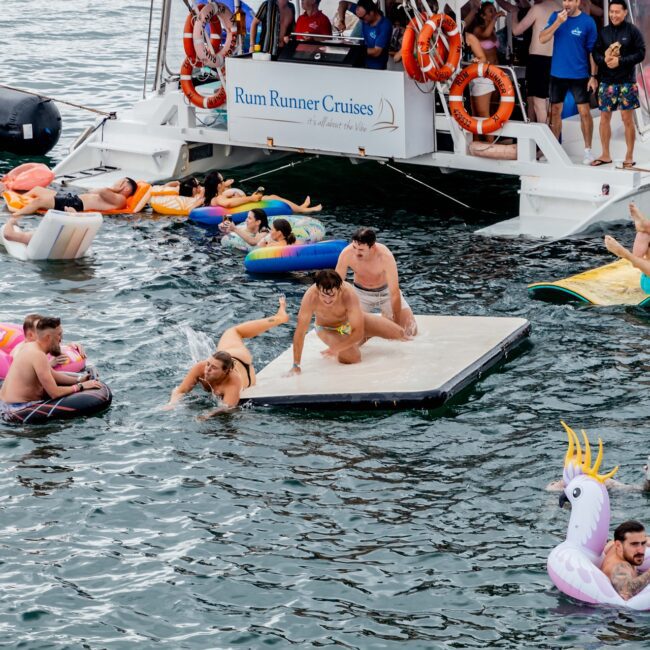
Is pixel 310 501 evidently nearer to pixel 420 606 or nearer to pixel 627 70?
pixel 420 606

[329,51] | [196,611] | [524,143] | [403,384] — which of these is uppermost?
[329,51]

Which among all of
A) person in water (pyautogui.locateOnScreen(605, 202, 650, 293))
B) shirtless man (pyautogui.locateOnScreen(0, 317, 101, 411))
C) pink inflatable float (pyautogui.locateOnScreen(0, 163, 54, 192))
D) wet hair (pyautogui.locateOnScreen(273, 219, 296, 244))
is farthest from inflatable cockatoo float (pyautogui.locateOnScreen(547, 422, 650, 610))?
pink inflatable float (pyautogui.locateOnScreen(0, 163, 54, 192))

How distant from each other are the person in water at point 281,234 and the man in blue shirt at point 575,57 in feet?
12.1

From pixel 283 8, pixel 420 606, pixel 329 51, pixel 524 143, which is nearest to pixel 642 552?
pixel 420 606

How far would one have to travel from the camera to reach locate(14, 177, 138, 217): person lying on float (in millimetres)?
16609

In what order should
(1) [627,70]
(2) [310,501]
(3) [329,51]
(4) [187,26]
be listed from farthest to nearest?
(4) [187,26] → (3) [329,51] → (1) [627,70] → (2) [310,501]

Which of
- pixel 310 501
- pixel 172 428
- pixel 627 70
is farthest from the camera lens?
pixel 627 70

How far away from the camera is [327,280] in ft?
36.3

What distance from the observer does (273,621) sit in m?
7.92

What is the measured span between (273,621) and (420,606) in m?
0.92

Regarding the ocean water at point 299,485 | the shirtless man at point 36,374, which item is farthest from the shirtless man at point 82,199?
the shirtless man at point 36,374

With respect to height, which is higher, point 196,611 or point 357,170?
point 357,170

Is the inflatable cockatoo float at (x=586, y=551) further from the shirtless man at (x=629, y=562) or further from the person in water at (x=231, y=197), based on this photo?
the person in water at (x=231, y=197)

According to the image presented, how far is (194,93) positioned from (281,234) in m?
3.87
